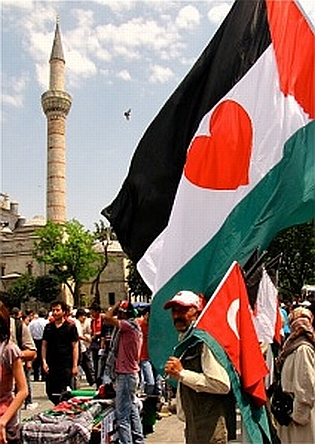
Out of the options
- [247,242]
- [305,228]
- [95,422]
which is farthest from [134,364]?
[305,228]

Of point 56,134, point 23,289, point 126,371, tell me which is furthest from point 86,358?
point 56,134

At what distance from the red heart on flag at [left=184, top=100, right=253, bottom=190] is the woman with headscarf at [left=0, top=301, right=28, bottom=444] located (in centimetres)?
168

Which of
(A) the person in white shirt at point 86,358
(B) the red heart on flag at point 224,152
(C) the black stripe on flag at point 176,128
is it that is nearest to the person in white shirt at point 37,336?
(A) the person in white shirt at point 86,358

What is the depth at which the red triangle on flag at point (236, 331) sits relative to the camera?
3.58 metres

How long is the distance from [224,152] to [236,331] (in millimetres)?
1526

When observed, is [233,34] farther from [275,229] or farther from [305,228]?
[305,228]

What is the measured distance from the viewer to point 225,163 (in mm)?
4684

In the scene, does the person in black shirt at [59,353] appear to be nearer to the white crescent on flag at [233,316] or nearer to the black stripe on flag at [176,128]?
the black stripe on flag at [176,128]

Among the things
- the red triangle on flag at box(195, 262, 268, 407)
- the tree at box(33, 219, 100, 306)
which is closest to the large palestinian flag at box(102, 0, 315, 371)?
the red triangle on flag at box(195, 262, 268, 407)

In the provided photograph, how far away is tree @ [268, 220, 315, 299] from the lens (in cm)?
3428

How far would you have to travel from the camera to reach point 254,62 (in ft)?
15.9

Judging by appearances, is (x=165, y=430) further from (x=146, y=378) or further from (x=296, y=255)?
(x=296, y=255)

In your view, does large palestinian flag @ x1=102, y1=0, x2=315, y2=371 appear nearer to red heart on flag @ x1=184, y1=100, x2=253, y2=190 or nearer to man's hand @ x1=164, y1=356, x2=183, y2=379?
red heart on flag @ x1=184, y1=100, x2=253, y2=190

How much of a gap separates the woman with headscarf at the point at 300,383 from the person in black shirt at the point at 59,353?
12.9ft
